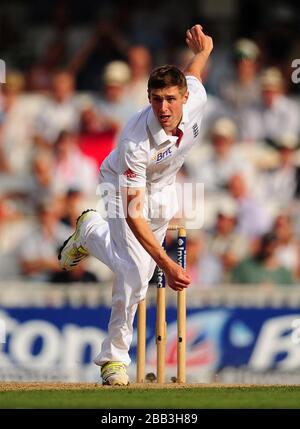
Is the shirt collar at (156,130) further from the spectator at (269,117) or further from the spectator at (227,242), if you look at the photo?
the spectator at (269,117)

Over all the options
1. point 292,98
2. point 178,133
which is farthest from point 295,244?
point 178,133

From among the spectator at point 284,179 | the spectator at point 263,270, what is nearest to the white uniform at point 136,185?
the spectator at point 263,270

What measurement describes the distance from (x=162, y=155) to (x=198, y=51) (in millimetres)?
1058

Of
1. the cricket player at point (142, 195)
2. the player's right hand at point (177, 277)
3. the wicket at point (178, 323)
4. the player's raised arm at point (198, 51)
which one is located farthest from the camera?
the wicket at point (178, 323)

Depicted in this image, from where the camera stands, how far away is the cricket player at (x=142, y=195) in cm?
769

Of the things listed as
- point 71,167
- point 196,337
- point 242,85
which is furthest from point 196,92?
point 242,85

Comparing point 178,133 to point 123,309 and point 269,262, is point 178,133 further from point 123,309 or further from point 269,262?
point 269,262

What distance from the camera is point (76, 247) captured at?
8.77 m

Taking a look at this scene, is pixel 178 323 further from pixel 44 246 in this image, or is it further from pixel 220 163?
pixel 220 163

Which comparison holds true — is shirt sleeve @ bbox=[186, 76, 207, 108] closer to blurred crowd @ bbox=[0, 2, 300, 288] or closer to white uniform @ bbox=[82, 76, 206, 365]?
white uniform @ bbox=[82, 76, 206, 365]

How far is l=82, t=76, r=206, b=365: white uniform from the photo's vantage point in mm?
7777

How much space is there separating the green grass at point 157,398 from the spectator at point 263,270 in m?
3.83

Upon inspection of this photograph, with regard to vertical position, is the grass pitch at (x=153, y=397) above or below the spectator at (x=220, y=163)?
below

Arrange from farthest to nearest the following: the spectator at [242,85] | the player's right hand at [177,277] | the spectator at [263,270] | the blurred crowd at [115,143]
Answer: the spectator at [242,85]
the blurred crowd at [115,143]
the spectator at [263,270]
the player's right hand at [177,277]
